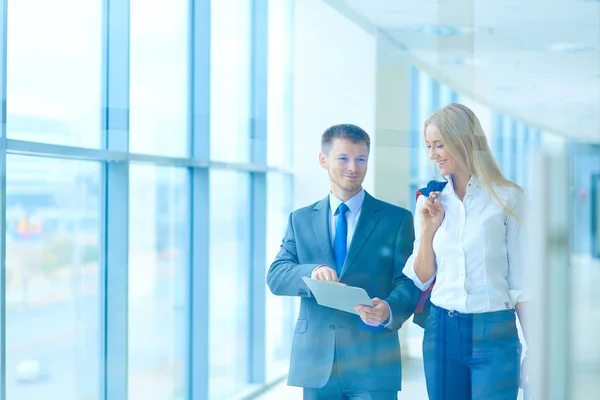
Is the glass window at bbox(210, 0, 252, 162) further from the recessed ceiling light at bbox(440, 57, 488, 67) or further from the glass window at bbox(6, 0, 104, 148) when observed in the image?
the recessed ceiling light at bbox(440, 57, 488, 67)

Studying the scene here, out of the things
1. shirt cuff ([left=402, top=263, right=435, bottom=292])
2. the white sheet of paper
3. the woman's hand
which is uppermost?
→ the woman's hand

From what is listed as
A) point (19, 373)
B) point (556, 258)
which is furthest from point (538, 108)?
point (19, 373)

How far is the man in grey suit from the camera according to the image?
2980 millimetres

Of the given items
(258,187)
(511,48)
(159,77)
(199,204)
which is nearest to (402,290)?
(511,48)

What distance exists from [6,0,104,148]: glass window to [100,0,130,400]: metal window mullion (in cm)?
6

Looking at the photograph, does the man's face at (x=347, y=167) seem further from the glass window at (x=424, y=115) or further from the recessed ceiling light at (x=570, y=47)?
the recessed ceiling light at (x=570, y=47)

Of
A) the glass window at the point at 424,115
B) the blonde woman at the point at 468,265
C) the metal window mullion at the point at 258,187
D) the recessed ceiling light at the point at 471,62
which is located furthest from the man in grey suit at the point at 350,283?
the metal window mullion at the point at 258,187

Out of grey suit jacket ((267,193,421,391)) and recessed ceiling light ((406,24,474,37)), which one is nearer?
grey suit jacket ((267,193,421,391))

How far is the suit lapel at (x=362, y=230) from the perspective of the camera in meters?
3.03

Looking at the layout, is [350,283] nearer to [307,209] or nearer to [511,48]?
[307,209]

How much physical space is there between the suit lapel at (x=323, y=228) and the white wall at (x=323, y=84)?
0.25 feet

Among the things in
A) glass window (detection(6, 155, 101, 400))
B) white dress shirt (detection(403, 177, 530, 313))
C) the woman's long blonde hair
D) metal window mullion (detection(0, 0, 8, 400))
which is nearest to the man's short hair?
the woman's long blonde hair

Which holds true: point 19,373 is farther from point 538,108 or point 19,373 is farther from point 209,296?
point 538,108

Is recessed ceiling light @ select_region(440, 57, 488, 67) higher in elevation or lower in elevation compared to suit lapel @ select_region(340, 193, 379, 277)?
higher
